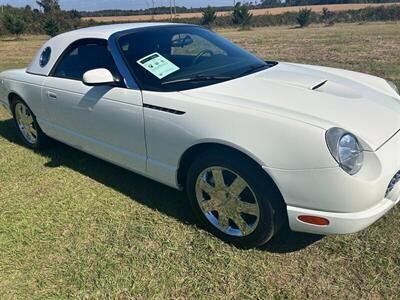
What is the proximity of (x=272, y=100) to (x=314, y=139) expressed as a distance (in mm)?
476

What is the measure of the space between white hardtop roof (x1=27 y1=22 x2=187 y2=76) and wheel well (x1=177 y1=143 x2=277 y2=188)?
4.54 feet

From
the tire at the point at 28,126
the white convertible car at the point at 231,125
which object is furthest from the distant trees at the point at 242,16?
the white convertible car at the point at 231,125

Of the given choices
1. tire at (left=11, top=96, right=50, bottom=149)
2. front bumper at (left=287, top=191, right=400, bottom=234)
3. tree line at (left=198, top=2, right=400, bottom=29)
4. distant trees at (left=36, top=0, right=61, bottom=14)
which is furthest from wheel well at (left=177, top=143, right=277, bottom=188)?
distant trees at (left=36, top=0, right=61, bottom=14)

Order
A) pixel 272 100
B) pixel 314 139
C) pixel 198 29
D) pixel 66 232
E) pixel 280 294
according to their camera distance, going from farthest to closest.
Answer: pixel 198 29
pixel 66 232
pixel 272 100
pixel 280 294
pixel 314 139

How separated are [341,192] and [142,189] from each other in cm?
198

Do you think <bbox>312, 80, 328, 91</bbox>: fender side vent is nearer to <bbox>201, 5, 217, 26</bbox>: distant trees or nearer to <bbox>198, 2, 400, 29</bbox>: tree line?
<bbox>198, 2, 400, 29</bbox>: tree line

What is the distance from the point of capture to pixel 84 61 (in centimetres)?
353

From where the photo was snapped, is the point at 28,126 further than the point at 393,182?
Yes

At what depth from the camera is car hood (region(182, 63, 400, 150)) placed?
2.27 meters

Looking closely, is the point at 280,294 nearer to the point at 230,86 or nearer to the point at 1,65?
the point at 230,86

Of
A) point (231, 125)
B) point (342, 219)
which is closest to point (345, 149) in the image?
point (342, 219)

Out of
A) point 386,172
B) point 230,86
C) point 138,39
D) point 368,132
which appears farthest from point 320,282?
point 138,39

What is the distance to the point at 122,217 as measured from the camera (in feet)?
10.2

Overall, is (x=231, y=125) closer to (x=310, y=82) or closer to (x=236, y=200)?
(x=236, y=200)
